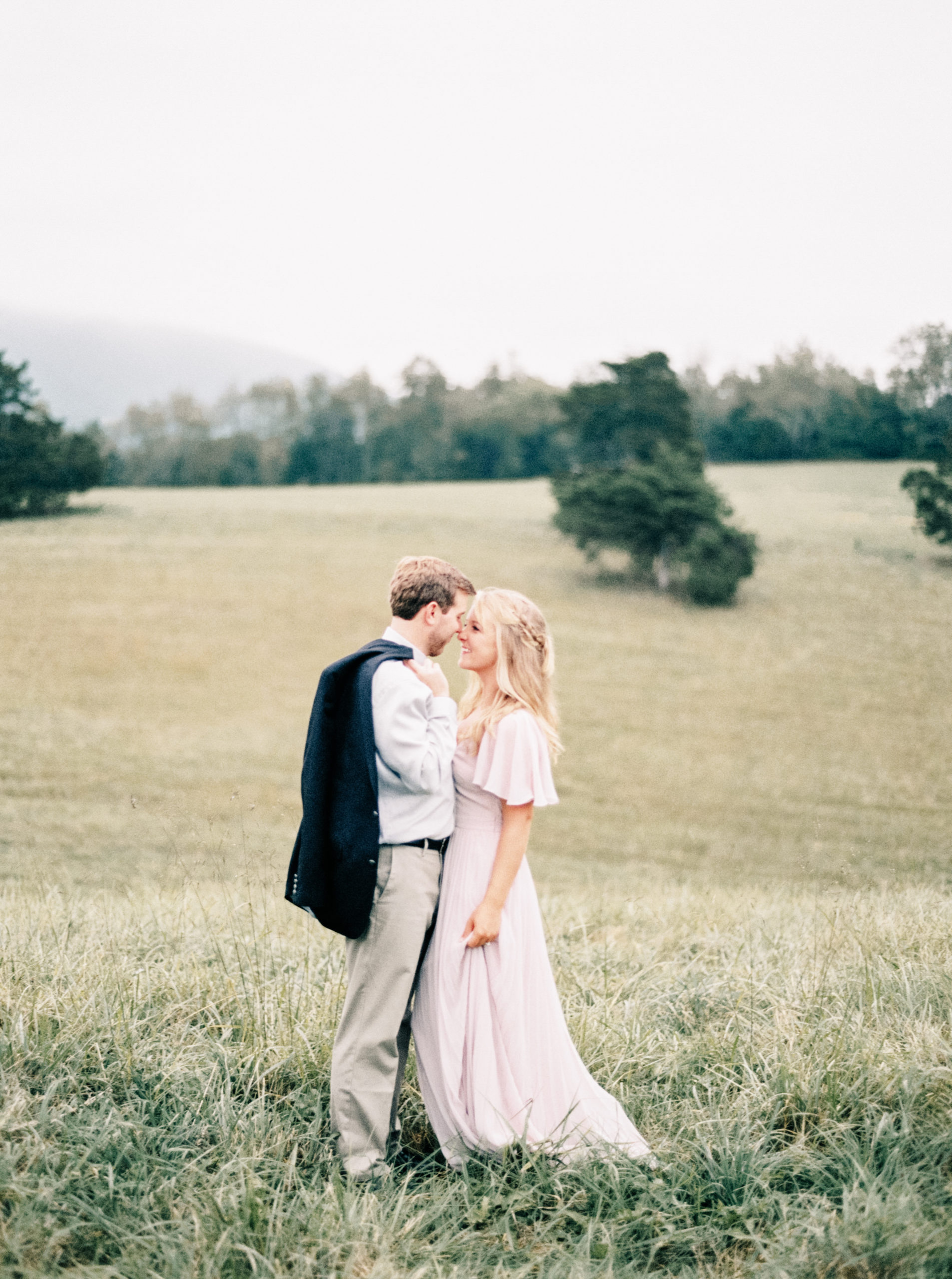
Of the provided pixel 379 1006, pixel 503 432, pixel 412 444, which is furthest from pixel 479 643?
pixel 412 444

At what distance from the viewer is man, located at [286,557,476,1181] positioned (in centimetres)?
235

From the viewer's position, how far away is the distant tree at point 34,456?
2422 centimetres

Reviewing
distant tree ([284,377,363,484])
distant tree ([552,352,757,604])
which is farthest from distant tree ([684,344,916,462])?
distant tree ([284,377,363,484])

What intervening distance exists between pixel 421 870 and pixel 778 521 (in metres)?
31.0

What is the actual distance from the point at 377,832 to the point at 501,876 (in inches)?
15.4

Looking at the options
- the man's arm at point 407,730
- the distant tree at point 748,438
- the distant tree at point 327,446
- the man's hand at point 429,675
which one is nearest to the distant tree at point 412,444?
the distant tree at point 327,446

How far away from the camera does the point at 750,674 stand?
20.3 m

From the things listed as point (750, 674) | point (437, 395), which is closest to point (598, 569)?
point (750, 674)

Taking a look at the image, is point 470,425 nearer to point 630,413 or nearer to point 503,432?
point 503,432

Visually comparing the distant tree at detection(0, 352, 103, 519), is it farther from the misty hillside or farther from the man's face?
the man's face

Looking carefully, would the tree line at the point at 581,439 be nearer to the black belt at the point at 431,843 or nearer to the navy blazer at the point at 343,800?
the black belt at the point at 431,843

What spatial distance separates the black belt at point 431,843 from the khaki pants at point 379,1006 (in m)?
0.02

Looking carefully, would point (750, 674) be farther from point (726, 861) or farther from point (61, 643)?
point (61, 643)

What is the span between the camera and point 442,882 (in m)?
2.59
